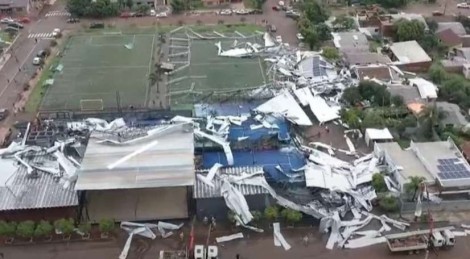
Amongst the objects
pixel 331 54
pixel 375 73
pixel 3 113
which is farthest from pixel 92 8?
pixel 375 73

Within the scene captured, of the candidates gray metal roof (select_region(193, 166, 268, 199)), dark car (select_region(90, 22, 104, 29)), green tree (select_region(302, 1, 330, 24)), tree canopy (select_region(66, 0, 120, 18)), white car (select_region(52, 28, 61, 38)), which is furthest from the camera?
tree canopy (select_region(66, 0, 120, 18))

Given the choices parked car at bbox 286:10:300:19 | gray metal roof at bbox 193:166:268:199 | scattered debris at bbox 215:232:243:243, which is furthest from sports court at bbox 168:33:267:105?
scattered debris at bbox 215:232:243:243

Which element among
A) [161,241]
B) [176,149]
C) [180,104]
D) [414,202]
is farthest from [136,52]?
[414,202]

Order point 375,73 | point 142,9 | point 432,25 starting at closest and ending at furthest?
1. point 375,73
2. point 432,25
3. point 142,9

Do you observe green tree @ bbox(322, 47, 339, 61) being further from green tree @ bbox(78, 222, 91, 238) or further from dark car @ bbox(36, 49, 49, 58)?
green tree @ bbox(78, 222, 91, 238)

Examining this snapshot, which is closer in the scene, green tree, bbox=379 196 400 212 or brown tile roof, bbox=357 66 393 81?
green tree, bbox=379 196 400 212

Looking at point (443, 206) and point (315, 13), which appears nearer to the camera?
point (443, 206)

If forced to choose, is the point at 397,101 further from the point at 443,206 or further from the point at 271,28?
the point at 271,28
